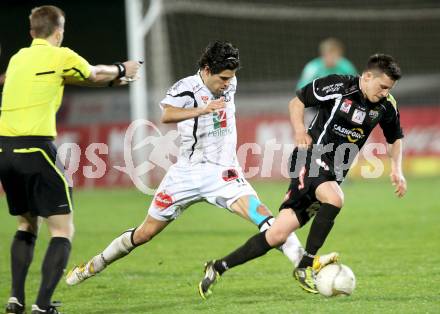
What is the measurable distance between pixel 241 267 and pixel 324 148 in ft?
6.42

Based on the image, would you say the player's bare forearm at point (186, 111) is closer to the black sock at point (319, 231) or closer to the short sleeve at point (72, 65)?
the short sleeve at point (72, 65)

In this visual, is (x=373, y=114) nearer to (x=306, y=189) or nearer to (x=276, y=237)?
(x=306, y=189)

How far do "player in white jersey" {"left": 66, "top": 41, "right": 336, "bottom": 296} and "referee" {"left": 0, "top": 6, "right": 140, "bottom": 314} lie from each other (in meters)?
1.02

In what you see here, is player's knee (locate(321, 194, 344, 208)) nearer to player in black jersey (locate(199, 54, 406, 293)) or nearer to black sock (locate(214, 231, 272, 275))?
player in black jersey (locate(199, 54, 406, 293))

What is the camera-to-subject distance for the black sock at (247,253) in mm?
6496

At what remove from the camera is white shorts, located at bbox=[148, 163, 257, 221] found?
6.85 metres

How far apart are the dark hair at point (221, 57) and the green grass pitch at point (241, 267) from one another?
5.96 ft

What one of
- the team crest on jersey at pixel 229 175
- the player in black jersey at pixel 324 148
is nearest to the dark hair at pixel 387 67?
the player in black jersey at pixel 324 148

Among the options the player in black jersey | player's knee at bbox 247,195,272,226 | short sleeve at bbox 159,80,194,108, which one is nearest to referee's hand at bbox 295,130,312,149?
the player in black jersey

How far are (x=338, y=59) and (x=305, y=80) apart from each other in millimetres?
775

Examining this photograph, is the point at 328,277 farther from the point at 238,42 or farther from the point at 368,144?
the point at 238,42

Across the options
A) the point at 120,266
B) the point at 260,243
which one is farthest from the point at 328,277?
the point at 120,266

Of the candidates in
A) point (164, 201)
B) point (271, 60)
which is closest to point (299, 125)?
point (164, 201)

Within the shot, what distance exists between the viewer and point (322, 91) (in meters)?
6.83
